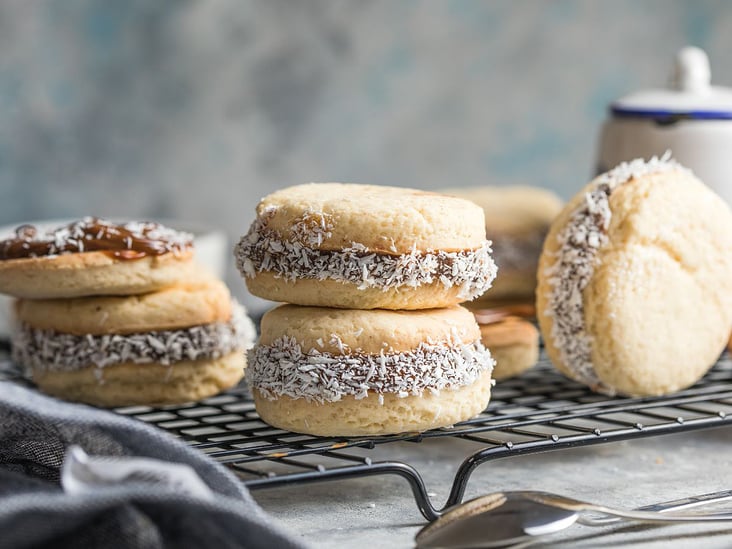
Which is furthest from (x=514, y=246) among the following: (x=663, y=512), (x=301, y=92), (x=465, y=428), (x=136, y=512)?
(x=301, y=92)

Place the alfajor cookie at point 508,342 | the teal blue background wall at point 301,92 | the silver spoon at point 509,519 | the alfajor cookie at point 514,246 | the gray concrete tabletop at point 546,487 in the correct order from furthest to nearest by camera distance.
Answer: the teal blue background wall at point 301,92
the alfajor cookie at point 514,246
the alfajor cookie at point 508,342
the gray concrete tabletop at point 546,487
the silver spoon at point 509,519

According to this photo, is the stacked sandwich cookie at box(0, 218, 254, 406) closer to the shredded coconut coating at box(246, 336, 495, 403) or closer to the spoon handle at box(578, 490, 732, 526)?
the shredded coconut coating at box(246, 336, 495, 403)

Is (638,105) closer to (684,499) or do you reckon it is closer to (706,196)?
(706,196)

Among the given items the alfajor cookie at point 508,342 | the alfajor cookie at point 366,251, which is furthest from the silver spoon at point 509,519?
the alfajor cookie at point 508,342

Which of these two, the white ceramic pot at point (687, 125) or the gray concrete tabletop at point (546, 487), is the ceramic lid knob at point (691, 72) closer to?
the white ceramic pot at point (687, 125)

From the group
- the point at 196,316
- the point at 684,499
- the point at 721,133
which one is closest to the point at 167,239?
the point at 196,316

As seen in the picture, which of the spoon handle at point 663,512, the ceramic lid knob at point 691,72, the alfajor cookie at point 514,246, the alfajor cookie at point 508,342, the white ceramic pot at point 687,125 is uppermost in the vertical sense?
the ceramic lid knob at point 691,72

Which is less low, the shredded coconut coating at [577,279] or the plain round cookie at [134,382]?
the shredded coconut coating at [577,279]
